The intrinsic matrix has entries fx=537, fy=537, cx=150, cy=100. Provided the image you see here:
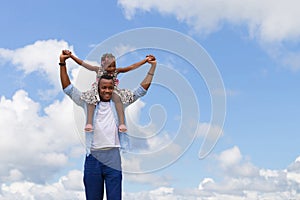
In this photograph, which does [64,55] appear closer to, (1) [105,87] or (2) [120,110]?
(1) [105,87]

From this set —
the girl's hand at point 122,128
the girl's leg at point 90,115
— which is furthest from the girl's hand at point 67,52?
the girl's hand at point 122,128

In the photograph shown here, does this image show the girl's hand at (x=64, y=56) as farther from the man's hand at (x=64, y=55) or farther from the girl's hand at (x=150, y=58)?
the girl's hand at (x=150, y=58)

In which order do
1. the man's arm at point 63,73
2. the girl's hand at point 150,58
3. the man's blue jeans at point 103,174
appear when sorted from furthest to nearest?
the girl's hand at point 150,58
the man's arm at point 63,73
the man's blue jeans at point 103,174

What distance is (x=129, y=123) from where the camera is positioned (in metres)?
6.76

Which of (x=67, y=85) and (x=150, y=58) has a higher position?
(x=150, y=58)

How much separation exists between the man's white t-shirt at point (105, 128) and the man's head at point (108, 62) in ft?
1.42

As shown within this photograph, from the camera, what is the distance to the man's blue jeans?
6.41 metres

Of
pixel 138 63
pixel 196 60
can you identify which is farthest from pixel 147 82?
pixel 196 60

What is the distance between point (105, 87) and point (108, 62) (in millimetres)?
334

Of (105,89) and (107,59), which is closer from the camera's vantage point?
(105,89)

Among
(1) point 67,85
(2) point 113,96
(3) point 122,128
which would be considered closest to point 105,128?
(3) point 122,128

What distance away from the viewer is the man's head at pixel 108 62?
21.9 ft

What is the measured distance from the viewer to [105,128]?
21.4 ft

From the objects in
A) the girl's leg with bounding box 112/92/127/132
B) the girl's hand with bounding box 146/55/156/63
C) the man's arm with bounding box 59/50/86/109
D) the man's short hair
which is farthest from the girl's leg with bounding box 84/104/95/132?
the girl's hand with bounding box 146/55/156/63
